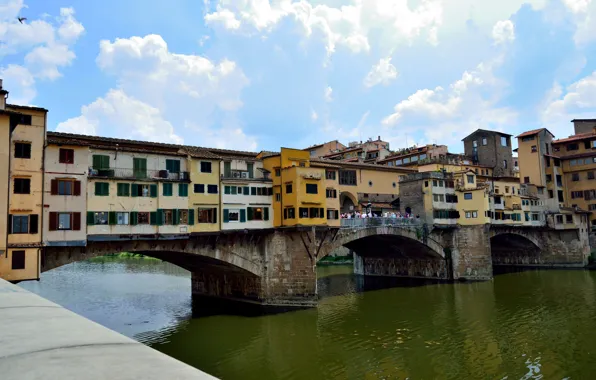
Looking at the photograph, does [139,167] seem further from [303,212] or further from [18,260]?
[303,212]

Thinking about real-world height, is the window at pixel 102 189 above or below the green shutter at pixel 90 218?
above

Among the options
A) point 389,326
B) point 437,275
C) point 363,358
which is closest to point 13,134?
point 363,358

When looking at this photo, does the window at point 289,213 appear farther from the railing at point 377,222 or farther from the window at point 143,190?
the window at point 143,190

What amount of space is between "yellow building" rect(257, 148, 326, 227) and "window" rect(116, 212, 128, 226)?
13765 mm

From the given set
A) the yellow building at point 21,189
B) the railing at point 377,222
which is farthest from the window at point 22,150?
the railing at point 377,222

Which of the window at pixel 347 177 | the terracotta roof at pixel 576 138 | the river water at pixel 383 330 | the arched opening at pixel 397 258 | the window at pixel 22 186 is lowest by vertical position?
the river water at pixel 383 330

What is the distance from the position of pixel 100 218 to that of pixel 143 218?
127 inches

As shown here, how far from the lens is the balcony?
3303cm

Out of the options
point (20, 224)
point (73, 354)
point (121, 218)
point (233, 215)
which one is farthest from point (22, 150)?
point (73, 354)

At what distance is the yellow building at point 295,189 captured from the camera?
40438mm

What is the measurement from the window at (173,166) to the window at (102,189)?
5.26 m

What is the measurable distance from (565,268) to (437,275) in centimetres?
2619

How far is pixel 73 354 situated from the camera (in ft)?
17.3

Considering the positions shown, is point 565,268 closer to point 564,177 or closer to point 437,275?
point 564,177
